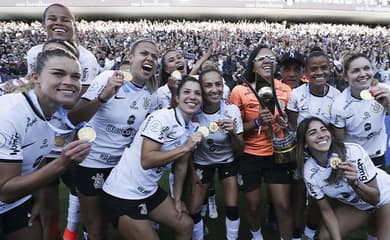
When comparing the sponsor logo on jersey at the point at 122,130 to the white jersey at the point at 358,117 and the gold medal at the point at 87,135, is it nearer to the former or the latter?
the gold medal at the point at 87,135

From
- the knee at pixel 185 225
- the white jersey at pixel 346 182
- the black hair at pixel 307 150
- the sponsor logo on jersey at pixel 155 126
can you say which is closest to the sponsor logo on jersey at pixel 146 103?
the sponsor logo on jersey at pixel 155 126

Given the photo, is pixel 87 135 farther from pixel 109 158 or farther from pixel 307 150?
pixel 307 150

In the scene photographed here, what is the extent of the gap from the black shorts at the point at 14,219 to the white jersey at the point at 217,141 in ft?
5.56

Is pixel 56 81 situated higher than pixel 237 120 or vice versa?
pixel 56 81

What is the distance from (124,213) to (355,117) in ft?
7.46

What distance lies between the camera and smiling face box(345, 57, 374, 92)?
11.4ft

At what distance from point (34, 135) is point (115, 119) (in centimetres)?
107

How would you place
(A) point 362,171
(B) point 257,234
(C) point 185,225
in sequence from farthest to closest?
1. (B) point 257,234
2. (C) point 185,225
3. (A) point 362,171

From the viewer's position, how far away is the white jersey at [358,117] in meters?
3.58

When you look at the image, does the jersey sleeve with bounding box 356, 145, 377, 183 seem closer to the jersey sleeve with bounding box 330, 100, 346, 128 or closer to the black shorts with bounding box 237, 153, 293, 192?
the jersey sleeve with bounding box 330, 100, 346, 128

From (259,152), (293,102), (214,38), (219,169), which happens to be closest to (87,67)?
(219,169)

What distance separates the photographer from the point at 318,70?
3760 mm

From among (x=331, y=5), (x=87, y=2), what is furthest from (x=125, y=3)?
(x=331, y=5)

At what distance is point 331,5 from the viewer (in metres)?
38.2
